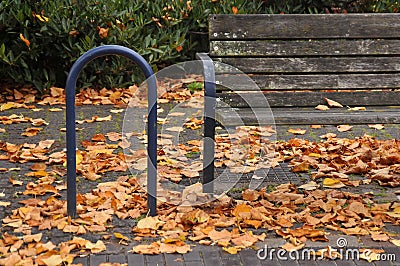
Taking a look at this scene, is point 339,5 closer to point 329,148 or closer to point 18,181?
point 329,148

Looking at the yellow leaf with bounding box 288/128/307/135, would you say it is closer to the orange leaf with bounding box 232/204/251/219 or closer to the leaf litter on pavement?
the leaf litter on pavement

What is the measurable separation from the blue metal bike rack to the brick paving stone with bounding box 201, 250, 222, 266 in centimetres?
56

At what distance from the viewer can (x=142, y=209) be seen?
4516mm

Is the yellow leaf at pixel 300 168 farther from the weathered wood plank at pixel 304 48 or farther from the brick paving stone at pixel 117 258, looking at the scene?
the brick paving stone at pixel 117 258

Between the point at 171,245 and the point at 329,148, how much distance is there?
2.15 meters

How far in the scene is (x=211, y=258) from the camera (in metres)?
3.88

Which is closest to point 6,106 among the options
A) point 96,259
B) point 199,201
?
point 199,201

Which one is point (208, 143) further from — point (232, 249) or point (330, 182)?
point (330, 182)

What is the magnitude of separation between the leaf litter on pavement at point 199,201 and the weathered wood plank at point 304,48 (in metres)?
0.36

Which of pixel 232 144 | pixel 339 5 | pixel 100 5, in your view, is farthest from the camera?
pixel 339 5

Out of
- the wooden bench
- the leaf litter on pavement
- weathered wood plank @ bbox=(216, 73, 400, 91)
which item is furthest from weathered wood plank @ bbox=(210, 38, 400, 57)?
the leaf litter on pavement

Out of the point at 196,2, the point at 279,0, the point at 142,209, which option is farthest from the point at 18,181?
the point at 279,0

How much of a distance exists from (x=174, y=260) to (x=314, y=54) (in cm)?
183

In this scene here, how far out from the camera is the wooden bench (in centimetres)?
484
